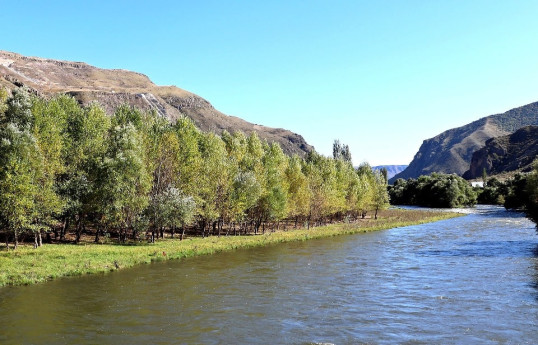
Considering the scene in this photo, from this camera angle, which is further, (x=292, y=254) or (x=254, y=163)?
(x=254, y=163)

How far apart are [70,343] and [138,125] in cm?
5587

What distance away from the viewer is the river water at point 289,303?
21953 millimetres

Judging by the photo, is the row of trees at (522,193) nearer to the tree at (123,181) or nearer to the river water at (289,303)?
the river water at (289,303)

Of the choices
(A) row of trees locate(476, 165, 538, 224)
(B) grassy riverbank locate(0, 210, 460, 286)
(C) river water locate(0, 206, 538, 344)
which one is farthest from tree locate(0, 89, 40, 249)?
(A) row of trees locate(476, 165, 538, 224)

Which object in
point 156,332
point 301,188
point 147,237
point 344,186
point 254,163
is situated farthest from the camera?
point 344,186

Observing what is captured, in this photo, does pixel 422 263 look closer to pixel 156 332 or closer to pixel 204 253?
pixel 204 253

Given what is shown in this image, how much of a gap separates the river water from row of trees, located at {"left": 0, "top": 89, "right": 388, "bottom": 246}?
14322 mm

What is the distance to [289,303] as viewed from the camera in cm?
2850

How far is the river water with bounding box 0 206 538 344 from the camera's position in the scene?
22.0 m

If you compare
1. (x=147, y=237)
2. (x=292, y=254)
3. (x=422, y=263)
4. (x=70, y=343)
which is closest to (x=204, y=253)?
(x=292, y=254)

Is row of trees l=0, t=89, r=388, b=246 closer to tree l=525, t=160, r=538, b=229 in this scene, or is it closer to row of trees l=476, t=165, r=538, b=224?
tree l=525, t=160, r=538, b=229

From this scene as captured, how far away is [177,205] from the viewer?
5581 cm

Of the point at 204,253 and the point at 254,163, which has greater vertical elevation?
the point at 254,163

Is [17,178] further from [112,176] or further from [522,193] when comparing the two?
[522,193]
